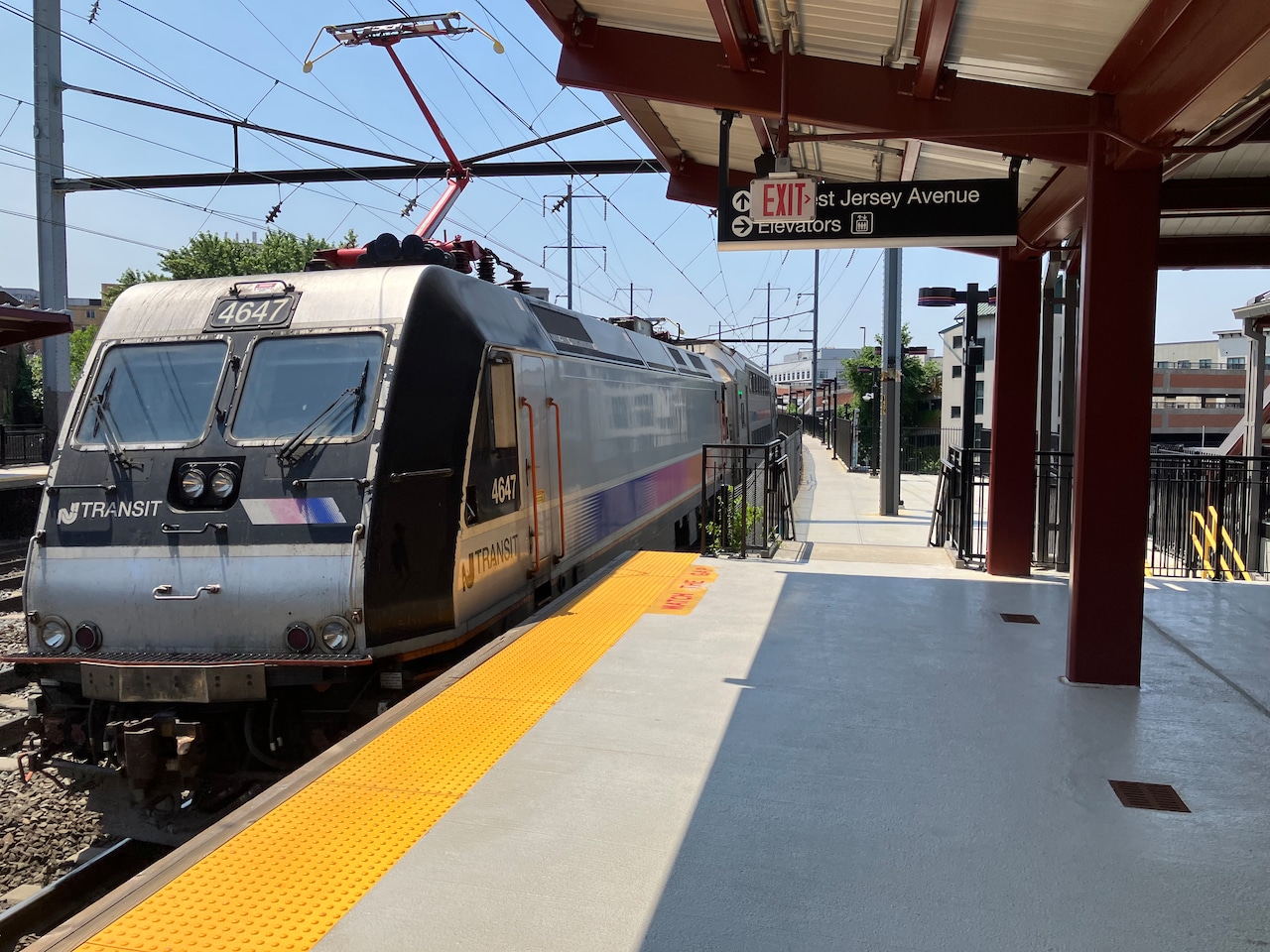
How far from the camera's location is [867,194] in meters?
5.84

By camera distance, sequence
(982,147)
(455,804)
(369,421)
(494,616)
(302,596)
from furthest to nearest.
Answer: (494,616) < (982,147) < (369,421) < (302,596) < (455,804)

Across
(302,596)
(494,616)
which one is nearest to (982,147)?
(494,616)

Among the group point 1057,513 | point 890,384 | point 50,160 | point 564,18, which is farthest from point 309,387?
point 50,160

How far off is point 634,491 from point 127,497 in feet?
19.6

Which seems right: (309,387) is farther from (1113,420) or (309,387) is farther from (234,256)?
(234,256)

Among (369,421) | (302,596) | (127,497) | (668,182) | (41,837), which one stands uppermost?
(668,182)

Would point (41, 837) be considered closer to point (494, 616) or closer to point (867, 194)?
point (494, 616)

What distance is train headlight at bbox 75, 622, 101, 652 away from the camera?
5051 mm

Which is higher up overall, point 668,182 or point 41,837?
point 668,182

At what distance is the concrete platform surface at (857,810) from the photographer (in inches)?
116

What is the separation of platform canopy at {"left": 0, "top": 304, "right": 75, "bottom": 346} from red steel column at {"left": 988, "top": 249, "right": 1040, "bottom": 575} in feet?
44.1

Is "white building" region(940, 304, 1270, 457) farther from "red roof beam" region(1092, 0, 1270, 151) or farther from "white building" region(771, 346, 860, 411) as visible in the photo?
"white building" region(771, 346, 860, 411)

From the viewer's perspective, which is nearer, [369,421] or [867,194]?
[369,421]

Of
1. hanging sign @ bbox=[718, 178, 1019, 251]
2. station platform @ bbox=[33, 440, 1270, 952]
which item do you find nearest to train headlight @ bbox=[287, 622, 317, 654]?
station platform @ bbox=[33, 440, 1270, 952]
